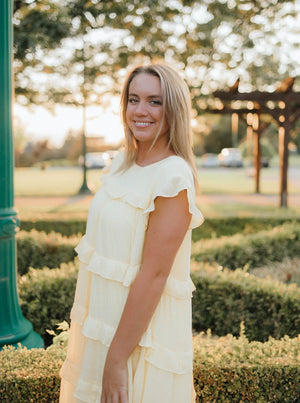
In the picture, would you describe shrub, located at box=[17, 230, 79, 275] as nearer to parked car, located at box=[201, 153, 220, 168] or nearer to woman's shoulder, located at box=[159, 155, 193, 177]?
woman's shoulder, located at box=[159, 155, 193, 177]

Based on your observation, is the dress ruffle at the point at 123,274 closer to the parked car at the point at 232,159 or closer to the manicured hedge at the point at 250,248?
the manicured hedge at the point at 250,248

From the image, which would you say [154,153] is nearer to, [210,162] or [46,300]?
[46,300]

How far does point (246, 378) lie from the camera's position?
2480 millimetres

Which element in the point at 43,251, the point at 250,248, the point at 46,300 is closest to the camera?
the point at 46,300

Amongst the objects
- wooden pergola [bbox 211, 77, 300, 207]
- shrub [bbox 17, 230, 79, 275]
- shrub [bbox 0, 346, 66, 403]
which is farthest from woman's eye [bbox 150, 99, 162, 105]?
wooden pergola [bbox 211, 77, 300, 207]

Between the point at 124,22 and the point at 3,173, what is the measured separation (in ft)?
25.8

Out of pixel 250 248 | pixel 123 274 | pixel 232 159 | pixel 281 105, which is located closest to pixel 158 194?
pixel 123 274

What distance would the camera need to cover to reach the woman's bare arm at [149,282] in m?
1.38

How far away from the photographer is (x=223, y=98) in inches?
446

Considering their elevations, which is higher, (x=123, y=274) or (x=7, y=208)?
(x=7, y=208)

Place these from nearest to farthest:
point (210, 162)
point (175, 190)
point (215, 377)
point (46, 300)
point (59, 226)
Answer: point (175, 190) → point (215, 377) → point (46, 300) → point (59, 226) → point (210, 162)

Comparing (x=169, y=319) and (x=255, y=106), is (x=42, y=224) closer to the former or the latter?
(x=169, y=319)

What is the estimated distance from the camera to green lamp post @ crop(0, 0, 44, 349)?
2.76m

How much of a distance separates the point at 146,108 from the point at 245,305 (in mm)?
2917
